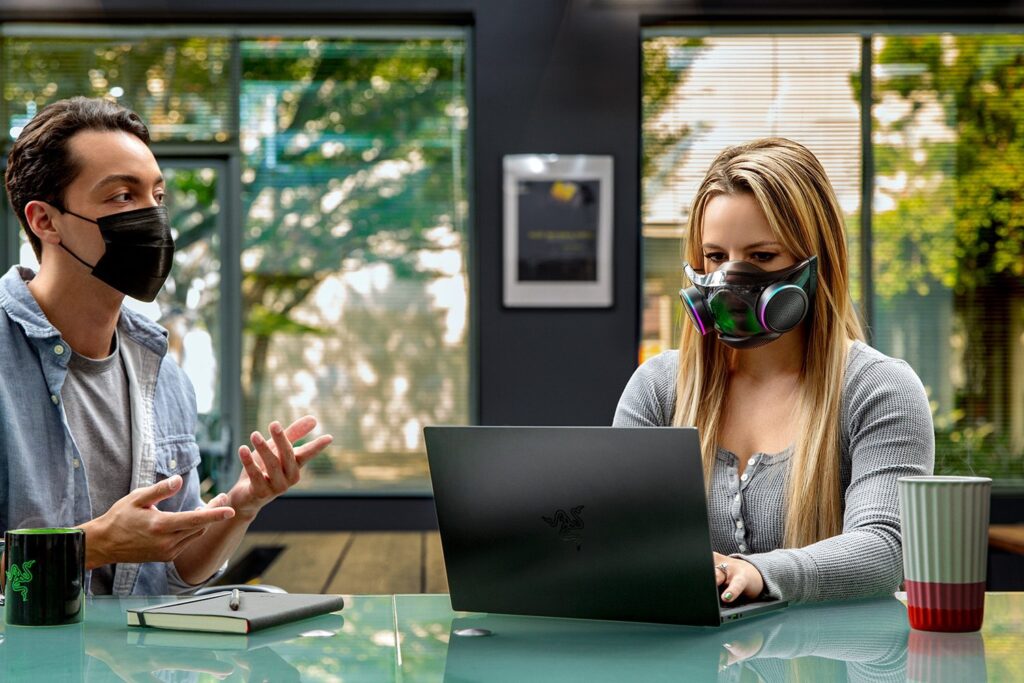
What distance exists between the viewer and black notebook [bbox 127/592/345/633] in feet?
4.52

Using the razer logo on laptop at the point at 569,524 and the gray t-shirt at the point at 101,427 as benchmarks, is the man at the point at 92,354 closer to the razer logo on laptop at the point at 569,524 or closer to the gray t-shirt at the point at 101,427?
the gray t-shirt at the point at 101,427

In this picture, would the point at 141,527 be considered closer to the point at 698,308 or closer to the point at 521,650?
the point at 521,650

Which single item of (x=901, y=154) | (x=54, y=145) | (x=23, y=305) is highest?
(x=901, y=154)

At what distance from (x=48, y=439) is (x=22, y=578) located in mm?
554

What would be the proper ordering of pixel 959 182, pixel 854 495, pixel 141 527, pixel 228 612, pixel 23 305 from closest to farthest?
pixel 228 612 < pixel 141 527 < pixel 854 495 < pixel 23 305 < pixel 959 182

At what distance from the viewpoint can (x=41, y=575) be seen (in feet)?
4.63

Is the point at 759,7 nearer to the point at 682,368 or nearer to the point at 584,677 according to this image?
the point at 682,368

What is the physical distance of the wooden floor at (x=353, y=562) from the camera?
13.9 ft

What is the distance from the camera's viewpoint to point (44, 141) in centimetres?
201

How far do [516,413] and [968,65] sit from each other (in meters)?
2.47

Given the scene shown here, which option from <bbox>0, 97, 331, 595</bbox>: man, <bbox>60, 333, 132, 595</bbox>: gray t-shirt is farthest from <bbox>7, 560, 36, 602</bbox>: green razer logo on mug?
<bbox>60, 333, 132, 595</bbox>: gray t-shirt

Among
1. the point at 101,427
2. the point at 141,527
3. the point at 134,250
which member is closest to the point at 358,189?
the point at 134,250

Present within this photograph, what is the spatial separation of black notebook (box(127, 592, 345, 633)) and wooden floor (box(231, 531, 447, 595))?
2.60 m

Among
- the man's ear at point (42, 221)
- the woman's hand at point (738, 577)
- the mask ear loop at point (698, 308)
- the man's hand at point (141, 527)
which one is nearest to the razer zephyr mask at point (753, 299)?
the mask ear loop at point (698, 308)
